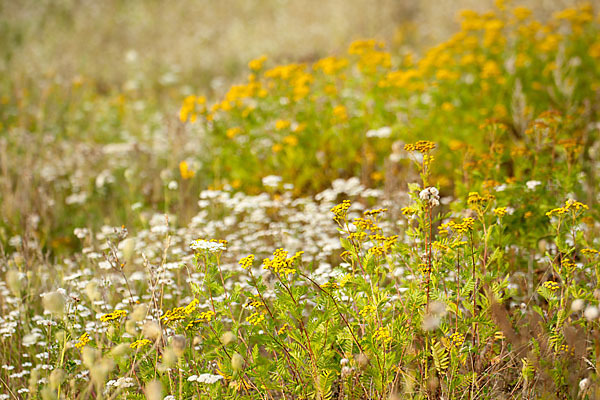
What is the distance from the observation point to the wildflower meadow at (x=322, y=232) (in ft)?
6.23

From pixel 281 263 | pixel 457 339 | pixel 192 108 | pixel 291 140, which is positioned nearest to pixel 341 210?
pixel 281 263

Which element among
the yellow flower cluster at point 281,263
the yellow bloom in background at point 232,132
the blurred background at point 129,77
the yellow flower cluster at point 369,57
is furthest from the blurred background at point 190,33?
the yellow flower cluster at point 281,263

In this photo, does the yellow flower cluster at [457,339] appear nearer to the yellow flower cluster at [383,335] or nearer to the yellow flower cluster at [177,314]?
the yellow flower cluster at [383,335]

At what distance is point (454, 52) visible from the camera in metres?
5.45

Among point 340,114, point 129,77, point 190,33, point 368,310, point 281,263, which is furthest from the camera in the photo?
point 190,33

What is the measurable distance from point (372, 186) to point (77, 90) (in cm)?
592

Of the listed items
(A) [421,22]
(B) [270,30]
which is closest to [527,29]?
(A) [421,22]

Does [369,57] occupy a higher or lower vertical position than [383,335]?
higher

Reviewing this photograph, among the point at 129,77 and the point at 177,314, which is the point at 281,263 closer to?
the point at 177,314

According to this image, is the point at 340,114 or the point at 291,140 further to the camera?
the point at 340,114

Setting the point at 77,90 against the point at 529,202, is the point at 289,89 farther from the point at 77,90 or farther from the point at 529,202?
the point at 77,90

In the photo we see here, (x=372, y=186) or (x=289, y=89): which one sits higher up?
(x=289, y=89)

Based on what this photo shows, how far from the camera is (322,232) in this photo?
145 inches

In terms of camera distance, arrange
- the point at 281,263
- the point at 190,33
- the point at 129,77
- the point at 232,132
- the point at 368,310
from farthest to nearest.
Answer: the point at 190,33 < the point at 129,77 < the point at 232,132 < the point at 368,310 < the point at 281,263
